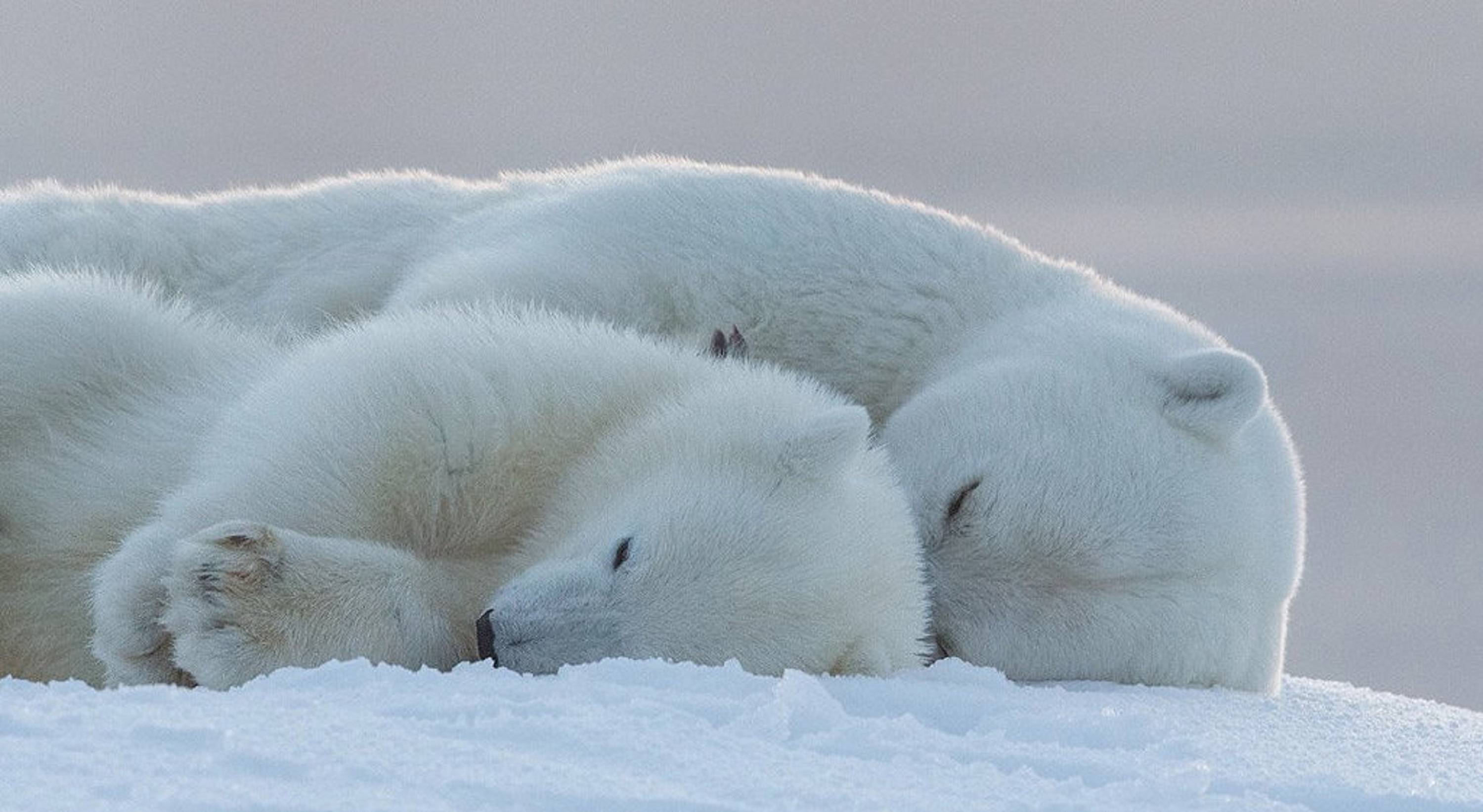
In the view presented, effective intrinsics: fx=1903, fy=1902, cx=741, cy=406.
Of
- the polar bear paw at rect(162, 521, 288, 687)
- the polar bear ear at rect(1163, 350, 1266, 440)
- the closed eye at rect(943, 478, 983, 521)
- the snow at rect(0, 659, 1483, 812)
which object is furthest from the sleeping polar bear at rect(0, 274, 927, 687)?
the polar bear ear at rect(1163, 350, 1266, 440)

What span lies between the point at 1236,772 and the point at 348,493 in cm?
160

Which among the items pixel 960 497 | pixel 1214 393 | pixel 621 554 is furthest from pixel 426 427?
pixel 1214 393

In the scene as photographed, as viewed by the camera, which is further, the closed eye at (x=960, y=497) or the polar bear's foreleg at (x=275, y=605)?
the closed eye at (x=960, y=497)

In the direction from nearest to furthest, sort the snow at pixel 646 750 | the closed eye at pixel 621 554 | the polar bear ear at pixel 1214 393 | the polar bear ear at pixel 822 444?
the snow at pixel 646 750 → the closed eye at pixel 621 554 → the polar bear ear at pixel 822 444 → the polar bear ear at pixel 1214 393

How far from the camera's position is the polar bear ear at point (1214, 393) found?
461 centimetres

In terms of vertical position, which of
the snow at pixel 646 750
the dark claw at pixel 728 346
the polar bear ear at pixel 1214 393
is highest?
the polar bear ear at pixel 1214 393

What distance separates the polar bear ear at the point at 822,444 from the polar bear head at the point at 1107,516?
1.02m

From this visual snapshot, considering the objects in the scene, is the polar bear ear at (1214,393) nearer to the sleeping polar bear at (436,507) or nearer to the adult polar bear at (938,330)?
the adult polar bear at (938,330)

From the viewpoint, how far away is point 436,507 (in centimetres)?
347

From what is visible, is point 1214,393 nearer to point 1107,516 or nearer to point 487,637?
point 1107,516

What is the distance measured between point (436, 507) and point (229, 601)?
48cm

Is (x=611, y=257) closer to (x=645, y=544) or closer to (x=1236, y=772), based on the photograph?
(x=645, y=544)

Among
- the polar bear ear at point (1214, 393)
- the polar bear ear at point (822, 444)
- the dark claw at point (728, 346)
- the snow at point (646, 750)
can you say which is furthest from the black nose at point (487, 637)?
the polar bear ear at point (1214, 393)

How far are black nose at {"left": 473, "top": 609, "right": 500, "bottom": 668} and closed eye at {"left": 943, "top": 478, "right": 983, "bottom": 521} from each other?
5.35 feet
